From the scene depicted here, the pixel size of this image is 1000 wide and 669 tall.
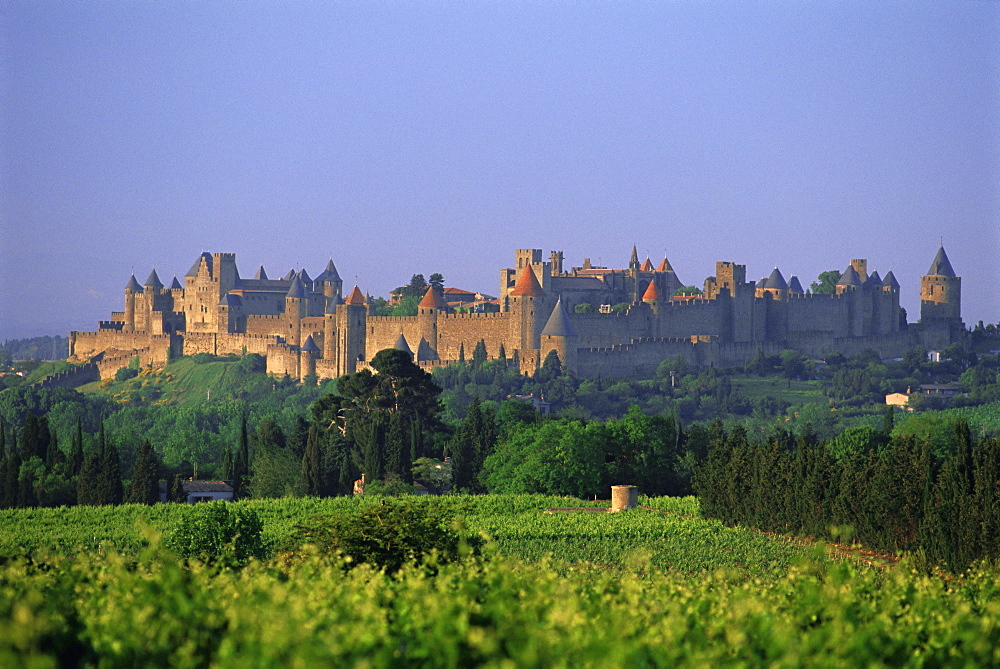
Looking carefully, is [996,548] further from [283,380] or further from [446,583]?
[283,380]

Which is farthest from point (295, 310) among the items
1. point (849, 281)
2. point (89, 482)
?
point (89, 482)

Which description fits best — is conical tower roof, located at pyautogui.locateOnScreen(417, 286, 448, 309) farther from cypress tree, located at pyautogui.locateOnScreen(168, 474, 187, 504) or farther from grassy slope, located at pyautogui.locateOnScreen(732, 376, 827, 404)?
cypress tree, located at pyautogui.locateOnScreen(168, 474, 187, 504)

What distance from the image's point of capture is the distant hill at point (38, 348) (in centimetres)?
15862

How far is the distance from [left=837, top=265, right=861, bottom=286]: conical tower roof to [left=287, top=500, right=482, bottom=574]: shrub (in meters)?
60.6

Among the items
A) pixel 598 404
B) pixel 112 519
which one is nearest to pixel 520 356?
pixel 598 404

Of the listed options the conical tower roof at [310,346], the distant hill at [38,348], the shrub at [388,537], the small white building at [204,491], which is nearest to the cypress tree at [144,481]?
the small white building at [204,491]

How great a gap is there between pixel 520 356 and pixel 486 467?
2644 centimetres

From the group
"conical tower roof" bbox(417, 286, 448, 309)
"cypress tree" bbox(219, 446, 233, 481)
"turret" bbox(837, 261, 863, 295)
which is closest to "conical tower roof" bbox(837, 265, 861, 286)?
"turret" bbox(837, 261, 863, 295)

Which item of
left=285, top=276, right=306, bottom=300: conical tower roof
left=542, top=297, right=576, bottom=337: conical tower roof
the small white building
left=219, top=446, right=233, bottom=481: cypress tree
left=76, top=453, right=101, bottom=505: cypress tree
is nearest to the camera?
left=76, top=453, right=101, bottom=505: cypress tree

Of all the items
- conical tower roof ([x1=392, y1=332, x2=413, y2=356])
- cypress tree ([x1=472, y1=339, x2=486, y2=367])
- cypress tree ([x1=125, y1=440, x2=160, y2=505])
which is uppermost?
conical tower roof ([x1=392, y1=332, x2=413, y2=356])

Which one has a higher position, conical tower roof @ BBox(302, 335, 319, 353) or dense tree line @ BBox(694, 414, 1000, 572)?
conical tower roof @ BBox(302, 335, 319, 353)

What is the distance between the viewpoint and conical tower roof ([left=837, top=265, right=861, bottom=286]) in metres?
81.2

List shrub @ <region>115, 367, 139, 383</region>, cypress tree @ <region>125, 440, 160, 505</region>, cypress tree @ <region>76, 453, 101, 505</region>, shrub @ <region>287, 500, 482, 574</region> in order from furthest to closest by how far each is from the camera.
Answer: shrub @ <region>115, 367, 139, 383</region> < cypress tree @ <region>125, 440, 160, 505</region> < cypress tree @ <region>76, 453, 101, 505</region> < shrub @ <region>287, 500, 482, 574</region>

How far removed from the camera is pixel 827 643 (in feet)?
37.2
